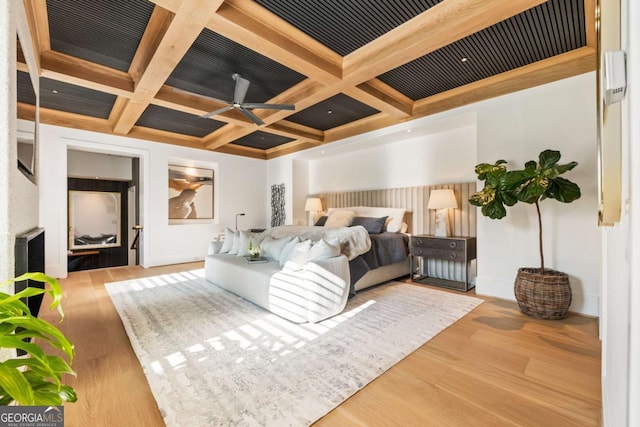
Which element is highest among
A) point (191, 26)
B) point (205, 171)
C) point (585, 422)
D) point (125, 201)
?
point (191, 26)

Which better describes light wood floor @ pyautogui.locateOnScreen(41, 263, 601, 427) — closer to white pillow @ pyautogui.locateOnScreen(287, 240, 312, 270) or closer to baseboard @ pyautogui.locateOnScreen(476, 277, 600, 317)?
baseboard @ pyautogui.locateOnScreen(476, 277, 600, 317)

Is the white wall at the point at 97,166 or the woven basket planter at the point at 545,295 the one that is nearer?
the woven basket planter at the point at 545,295

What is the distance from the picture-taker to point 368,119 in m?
4.89

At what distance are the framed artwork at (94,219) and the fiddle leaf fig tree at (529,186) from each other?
8342mm

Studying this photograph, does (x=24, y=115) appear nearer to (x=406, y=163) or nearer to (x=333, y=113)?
(x=333, y=113)

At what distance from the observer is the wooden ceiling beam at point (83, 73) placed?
9.59 ft

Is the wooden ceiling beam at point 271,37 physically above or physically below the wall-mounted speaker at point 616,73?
above

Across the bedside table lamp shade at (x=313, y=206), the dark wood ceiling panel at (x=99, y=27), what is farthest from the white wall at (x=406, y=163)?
the dark wood ceiling panel at (x=99, y=27)

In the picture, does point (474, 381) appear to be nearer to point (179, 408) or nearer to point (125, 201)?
point (179, 408)

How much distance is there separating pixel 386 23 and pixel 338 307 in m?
2.75

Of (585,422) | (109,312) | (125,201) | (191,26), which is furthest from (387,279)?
(125,201)

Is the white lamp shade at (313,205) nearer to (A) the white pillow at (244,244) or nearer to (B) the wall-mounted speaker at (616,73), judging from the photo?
(A) the white pillow at (244,244)

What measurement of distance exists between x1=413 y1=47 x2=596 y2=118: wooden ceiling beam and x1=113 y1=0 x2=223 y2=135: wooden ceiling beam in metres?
3.16

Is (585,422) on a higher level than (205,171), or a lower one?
lower
